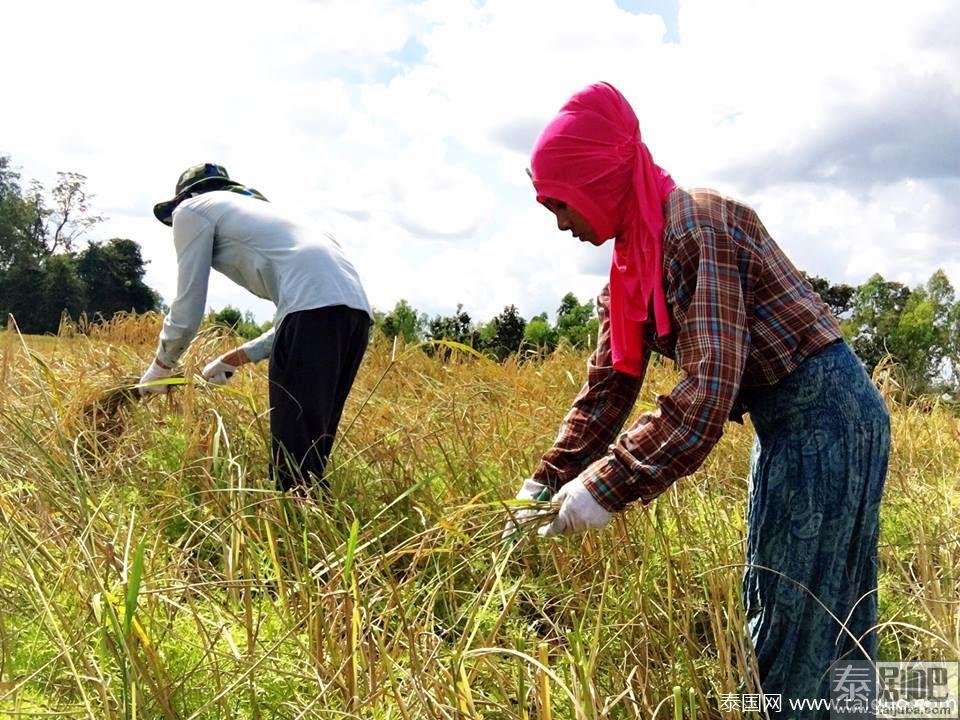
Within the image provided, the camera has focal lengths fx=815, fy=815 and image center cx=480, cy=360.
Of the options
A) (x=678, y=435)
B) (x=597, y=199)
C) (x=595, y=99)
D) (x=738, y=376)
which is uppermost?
(x=595, y=99)

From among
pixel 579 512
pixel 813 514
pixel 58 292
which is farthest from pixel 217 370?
pixel 58 292

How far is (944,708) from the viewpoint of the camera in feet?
5.48

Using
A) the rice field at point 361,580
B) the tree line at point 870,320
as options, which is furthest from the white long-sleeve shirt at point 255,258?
the tree line at point 870,320

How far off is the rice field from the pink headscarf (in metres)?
0.47

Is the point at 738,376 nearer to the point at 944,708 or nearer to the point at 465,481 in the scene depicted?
the point at 944,708

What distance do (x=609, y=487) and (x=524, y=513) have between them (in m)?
0.26

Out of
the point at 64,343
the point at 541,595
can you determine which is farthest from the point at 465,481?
the point at 64,343

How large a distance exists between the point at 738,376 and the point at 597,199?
41cm

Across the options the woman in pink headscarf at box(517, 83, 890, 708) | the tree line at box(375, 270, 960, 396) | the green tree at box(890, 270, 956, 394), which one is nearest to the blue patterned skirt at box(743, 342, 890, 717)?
the woman in pink headscarf at box(517, 83, 890, 708)

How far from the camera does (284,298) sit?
2506 mm

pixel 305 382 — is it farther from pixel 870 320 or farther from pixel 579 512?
pixel 870 320

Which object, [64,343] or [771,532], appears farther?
[64,343]

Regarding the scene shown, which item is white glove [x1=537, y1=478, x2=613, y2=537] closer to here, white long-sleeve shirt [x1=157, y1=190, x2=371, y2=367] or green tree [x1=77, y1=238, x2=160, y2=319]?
white long-sleeve shirt [x1=157, y1=190, x2=371, y2=367]

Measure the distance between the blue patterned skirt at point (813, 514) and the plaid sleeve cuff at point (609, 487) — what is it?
29 centimetres
